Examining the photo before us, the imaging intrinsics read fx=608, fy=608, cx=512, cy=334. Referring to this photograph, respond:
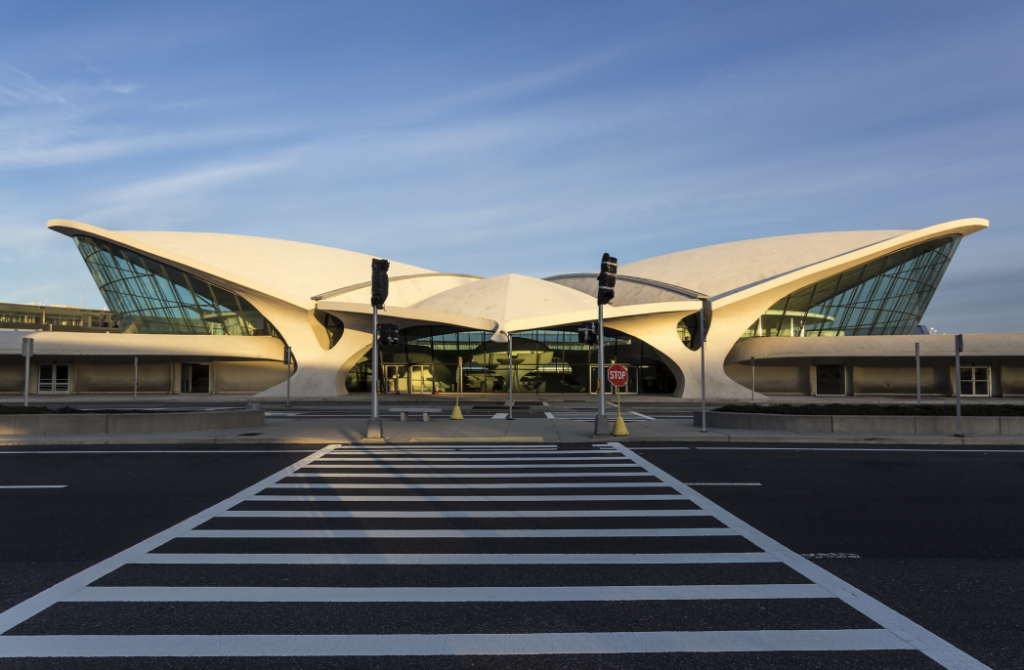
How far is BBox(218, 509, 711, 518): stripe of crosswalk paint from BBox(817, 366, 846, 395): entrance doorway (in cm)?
3970

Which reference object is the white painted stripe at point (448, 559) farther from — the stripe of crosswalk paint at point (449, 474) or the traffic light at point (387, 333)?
the traffic light at point (387, 333)

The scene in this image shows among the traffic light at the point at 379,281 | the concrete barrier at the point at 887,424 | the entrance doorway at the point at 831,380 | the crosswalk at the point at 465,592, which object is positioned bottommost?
the crosswalk at the point at 465,592

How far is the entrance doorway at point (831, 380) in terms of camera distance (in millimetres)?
42688

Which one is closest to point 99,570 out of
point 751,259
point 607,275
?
point 607,275

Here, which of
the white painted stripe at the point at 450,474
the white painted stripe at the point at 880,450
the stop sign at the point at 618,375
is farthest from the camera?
the stop sign at the point at 618,375

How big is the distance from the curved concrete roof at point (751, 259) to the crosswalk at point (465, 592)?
39.6 m

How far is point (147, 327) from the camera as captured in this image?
4566cm

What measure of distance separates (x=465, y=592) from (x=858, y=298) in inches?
1784

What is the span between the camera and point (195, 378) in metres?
45.2

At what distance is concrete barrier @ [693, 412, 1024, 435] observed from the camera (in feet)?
56.9

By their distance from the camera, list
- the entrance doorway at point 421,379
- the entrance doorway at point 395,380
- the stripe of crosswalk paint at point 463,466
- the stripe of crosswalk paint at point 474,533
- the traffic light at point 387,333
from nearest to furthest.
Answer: the stripe of crosswalk paint at point 474,533, the stripe of crosswalk paint at point 463,466, the traffic light at point 387,333, the entrance doorway at point 421,379, the entrance doorway at point 395,380

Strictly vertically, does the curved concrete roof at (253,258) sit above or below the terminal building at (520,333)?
above

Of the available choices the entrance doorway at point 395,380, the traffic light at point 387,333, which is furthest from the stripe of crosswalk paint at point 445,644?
the entrance doorway at point 395,380

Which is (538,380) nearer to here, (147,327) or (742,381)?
(742,381)
